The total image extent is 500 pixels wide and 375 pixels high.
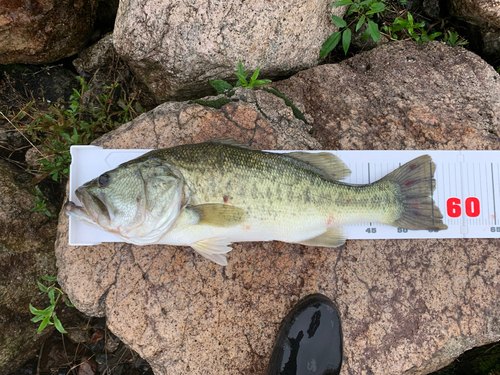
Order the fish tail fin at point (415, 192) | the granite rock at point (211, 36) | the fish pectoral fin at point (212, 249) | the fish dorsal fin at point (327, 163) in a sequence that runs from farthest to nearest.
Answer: the granite rock at point (211, 36), the fish tail fin at point (415, 192), the fish dorsal fin at point (327, 163), the fish pectoral fin at point (212, 249)

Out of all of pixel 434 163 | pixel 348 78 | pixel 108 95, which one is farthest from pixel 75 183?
pixel 434 163

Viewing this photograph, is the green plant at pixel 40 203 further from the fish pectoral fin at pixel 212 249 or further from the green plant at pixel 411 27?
the green plant at pixel 411 27

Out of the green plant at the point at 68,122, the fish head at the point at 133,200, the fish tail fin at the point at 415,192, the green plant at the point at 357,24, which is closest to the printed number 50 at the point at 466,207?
the fish tail fin at the point at 415,192

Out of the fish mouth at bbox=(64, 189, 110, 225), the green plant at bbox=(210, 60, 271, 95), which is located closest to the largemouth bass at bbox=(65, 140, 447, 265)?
the fish mouth at bbox=(64, 189, 110, 225)

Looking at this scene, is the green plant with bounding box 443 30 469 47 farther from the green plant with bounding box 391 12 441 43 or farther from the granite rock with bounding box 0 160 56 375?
the granite rock with bounding box 0 160 56 375

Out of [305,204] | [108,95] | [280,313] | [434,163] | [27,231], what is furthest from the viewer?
[108,95]

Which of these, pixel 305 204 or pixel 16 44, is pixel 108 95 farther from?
pixel 305 204
